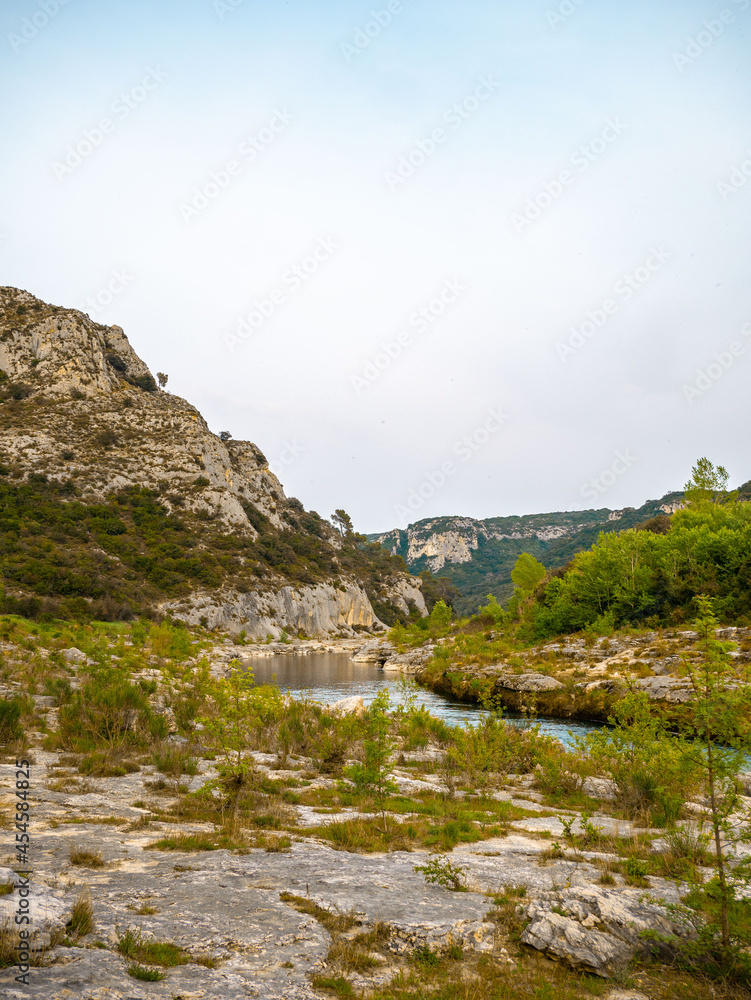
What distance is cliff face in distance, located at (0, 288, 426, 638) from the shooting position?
57.0 metres

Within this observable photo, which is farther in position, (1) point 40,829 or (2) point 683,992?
(1) point 40,829

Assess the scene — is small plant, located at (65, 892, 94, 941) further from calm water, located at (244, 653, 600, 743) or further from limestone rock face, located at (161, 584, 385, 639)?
limestone rock face, located at (161, 584, 385, 639)

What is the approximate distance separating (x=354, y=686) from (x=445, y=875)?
33937mm

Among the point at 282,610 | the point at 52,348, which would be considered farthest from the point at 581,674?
the point at 52,348

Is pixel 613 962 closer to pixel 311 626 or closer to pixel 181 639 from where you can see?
pixel 181 639

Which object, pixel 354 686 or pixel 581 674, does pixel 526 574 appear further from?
pixel 581 674

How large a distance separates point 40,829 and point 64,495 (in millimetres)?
68365

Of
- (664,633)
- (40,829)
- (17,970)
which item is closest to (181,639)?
(40,829)

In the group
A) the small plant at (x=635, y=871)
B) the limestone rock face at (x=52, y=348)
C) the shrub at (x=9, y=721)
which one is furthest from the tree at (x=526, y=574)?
the limestone rock face at (x=52, y=348)

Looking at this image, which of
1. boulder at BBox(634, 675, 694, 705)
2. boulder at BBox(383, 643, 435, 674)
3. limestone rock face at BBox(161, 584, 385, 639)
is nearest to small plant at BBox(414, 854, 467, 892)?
boulder at BBox(634, 675, 694, 705)

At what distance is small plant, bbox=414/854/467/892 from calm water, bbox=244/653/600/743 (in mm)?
10099

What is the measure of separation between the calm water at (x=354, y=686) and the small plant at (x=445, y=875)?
10099 mm

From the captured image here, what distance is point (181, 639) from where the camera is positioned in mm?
34312

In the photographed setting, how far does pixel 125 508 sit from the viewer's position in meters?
73.9
